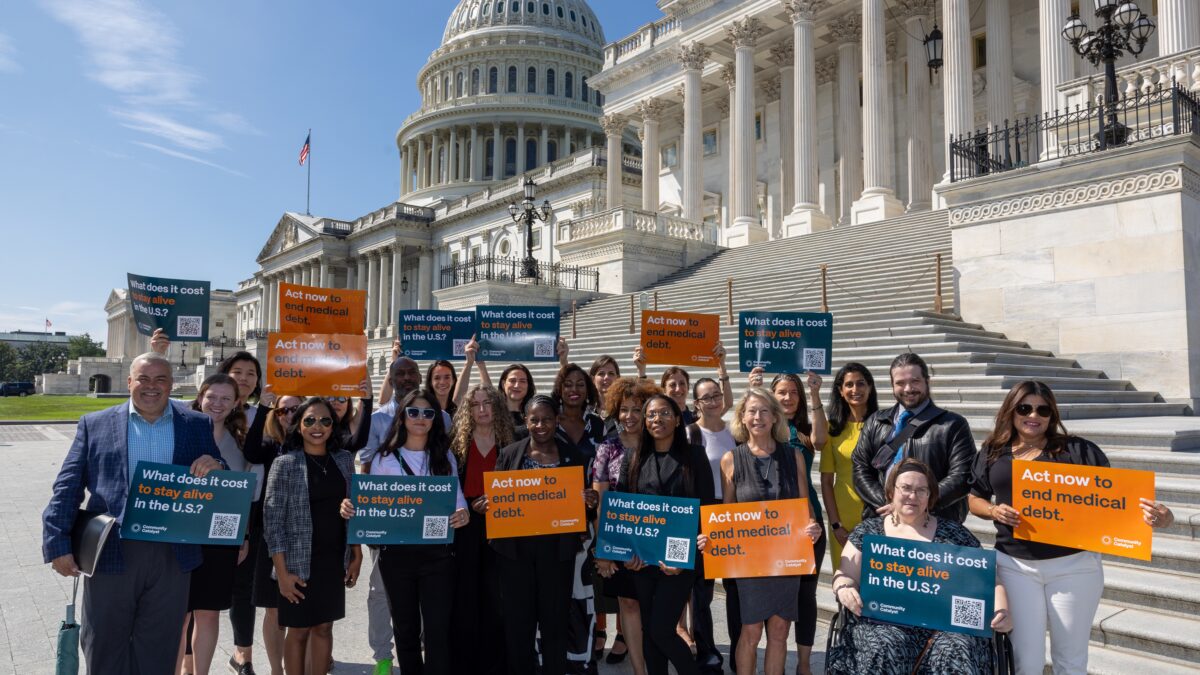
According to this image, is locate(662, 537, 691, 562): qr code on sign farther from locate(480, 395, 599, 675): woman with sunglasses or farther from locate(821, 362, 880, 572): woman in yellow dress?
locate(821, 362, 880, 572): woman in yellow dress

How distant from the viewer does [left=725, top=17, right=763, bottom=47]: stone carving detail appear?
3048cm

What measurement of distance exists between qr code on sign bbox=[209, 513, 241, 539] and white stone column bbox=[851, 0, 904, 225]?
77.8 feet

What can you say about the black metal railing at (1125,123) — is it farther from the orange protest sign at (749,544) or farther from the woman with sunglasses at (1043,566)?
the orange protest sign at (749,544)

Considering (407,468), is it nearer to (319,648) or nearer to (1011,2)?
(319,648)

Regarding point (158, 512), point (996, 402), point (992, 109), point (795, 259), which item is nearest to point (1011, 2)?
point (992, 109)

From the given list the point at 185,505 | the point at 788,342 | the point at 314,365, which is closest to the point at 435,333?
the point at 314,365

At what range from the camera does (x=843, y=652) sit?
4.45 meters

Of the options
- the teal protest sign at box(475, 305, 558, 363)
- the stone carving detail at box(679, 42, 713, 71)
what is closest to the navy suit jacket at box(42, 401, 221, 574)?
the teal protest sign at box(475, 305, 558, 363)

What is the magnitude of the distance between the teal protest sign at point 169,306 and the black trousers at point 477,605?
5.32 m

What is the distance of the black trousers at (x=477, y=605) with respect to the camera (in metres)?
5.34

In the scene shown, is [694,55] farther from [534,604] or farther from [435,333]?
[534,604]

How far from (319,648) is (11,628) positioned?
333 cm

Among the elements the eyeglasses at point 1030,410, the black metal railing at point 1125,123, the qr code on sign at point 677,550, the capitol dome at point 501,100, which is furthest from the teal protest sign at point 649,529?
the capitol dome at point 501,100

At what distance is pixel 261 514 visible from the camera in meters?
5.60
